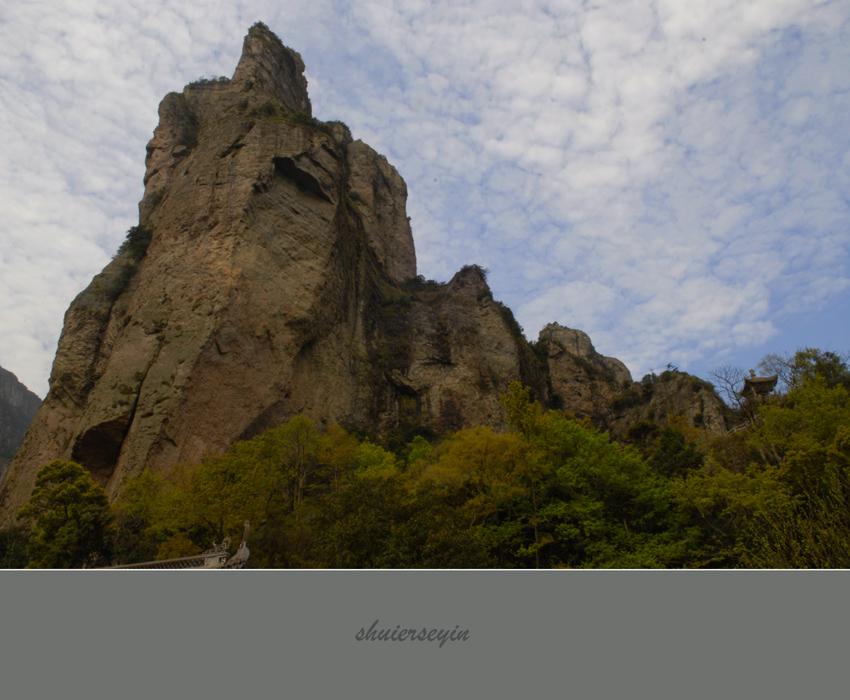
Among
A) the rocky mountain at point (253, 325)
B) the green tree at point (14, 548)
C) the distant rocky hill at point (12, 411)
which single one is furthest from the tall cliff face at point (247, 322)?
the distant rocky hill at point (12, 411)

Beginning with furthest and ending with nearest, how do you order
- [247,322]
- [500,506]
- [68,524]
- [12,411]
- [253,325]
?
[12,411], [253,325], [247,322], [500,506], [68,524]

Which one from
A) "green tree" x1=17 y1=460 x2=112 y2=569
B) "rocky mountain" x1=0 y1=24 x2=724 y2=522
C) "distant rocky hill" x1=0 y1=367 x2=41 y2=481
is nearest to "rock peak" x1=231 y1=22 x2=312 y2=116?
"rocky mountain" x1=0 y1=24 x2=724 y2=522

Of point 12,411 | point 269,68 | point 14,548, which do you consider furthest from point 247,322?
point 12,411

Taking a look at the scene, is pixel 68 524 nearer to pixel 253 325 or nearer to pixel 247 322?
pixel 247 322

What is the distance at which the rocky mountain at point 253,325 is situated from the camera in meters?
28.8

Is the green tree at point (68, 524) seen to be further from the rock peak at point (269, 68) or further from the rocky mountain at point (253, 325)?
the rock peak at point (269, 68)

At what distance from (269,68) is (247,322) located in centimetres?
3394

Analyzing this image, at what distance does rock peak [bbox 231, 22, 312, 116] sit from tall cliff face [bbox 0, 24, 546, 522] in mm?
223

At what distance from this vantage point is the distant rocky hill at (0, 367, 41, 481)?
Answer: 9256 cm

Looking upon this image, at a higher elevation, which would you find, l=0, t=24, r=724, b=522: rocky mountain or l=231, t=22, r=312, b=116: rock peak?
l=231, t=22, r=312, b=116: rock peak

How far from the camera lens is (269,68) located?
50.0 m

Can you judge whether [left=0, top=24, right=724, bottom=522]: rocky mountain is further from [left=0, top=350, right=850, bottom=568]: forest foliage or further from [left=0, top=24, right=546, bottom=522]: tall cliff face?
[left=0, top=350, right=850, bottom=568]: forest foliage
